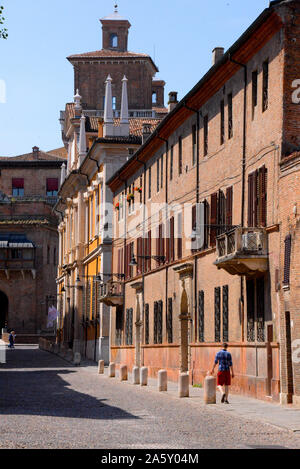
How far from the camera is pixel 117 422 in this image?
21500 millimetres

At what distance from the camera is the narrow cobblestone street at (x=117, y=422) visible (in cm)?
1725

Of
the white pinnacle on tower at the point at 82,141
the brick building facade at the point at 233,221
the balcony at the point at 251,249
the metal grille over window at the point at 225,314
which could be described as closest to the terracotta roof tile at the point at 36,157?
the white pinnacle on tower at the point at 82,141

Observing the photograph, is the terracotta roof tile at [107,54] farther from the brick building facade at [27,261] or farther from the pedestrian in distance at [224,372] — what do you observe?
the pedestrian in distance at [224,372]

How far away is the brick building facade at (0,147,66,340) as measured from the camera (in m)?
103

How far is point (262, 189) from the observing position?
28.8 m

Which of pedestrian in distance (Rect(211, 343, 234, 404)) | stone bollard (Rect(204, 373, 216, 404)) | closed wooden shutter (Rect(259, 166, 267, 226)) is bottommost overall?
stone bollard (Rect(204, 373, 216, 404))

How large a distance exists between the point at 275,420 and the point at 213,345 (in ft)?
39.9

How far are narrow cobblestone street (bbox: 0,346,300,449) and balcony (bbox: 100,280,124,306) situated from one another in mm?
18201

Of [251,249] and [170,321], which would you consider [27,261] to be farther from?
[251,249]

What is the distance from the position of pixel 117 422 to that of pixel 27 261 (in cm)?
8285

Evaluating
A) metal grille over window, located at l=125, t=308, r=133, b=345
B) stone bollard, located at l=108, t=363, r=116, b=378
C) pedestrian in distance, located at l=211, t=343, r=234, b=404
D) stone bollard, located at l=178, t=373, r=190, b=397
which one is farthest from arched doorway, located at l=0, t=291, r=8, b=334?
pedestrian in distance, located at l=211, t=343, r=234, b=404

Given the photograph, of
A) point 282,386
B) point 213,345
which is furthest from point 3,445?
point 213,345

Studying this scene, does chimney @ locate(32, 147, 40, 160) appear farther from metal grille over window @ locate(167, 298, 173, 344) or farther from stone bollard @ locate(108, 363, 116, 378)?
metal grille over window @ locate(167, 298, 173, 344)

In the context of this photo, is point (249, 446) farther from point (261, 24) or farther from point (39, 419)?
point (261, 24)
